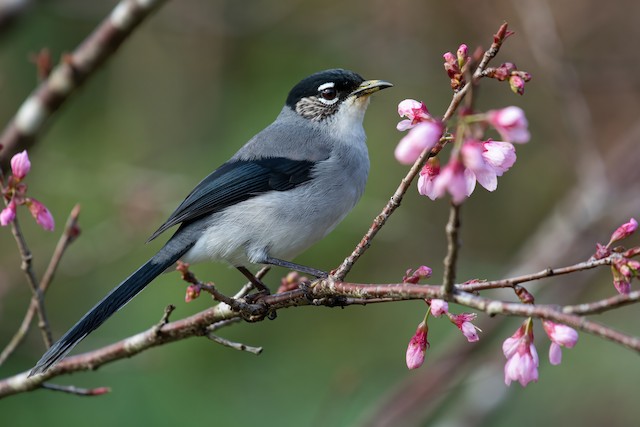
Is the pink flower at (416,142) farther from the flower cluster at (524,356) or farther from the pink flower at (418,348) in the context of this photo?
the pink flower at (418,348)

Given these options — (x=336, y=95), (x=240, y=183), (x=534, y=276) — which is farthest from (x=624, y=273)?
(x=336, y=95)

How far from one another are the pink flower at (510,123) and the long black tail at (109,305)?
2.09 m

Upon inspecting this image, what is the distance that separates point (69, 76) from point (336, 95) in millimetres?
1590

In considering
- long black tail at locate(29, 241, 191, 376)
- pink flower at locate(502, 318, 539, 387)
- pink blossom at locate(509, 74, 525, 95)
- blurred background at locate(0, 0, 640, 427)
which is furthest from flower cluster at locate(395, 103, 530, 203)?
blurred background at locate(0, 0, 640, 427)

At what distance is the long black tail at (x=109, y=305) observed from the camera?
3.09m

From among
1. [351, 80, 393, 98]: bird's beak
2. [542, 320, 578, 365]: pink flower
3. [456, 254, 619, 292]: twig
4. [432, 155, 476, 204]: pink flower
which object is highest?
[351, 80, 393, 98]: bird's beak

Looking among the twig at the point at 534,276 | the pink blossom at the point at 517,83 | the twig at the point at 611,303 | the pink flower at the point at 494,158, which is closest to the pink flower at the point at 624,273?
the twig at the point at 534,276

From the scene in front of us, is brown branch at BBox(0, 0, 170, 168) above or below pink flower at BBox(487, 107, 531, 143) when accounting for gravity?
above

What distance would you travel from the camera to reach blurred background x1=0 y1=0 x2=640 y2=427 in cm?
558

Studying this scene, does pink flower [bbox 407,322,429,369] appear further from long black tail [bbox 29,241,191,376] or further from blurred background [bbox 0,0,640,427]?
blurred background [bbox 0,0,640,427]

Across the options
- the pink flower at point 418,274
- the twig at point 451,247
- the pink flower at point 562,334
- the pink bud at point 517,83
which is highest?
the pink bud at point 517,83

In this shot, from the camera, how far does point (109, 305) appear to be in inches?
140

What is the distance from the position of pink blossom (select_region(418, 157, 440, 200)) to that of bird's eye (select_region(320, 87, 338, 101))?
90.0 inches

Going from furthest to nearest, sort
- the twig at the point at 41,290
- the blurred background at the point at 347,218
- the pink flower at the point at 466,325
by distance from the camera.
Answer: the blurred background at the point at 347,218 → the twig at the point at 41,290 → the pink flower at the point at 466,325
